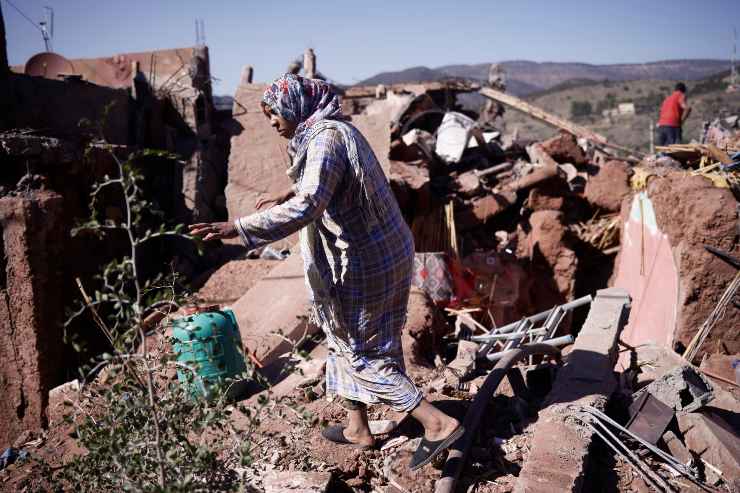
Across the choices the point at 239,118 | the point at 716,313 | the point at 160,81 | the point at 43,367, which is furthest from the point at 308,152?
the point at 160,81

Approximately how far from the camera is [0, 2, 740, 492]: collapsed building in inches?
112

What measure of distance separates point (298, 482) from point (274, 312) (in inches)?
85.0

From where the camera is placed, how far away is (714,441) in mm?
2822

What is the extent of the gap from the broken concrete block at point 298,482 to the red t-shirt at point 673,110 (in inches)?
387

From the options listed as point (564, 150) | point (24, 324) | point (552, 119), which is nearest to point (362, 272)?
point (24, 324)

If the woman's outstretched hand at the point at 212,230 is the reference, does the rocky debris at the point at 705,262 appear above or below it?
below

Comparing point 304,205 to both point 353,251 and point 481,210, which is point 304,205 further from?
point 481,210

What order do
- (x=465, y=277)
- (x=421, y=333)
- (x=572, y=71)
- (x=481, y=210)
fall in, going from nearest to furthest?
(x=421, y=333)
(x=465, y=277)
(x=481, y=210)
(x=572, y=71)

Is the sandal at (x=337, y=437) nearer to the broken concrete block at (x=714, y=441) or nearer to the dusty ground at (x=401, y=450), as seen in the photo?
the dusty ground at (x=401, y=450)

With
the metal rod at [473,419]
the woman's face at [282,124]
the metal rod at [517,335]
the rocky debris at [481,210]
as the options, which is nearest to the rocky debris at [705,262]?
the metal rod at [517,335]

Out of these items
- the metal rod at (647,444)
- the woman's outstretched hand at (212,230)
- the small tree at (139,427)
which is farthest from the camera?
the metal rod at (647,444)

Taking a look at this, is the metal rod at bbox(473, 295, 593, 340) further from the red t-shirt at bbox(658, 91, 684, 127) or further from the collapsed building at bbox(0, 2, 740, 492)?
the red t-shirt at bbox(658, 91, 684, 127)

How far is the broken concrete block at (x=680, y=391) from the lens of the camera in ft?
10.1

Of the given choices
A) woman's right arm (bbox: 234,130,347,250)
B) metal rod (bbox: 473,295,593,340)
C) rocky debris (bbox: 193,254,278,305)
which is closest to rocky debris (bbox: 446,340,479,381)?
metal rod (bbox: 473,295,593,340)
